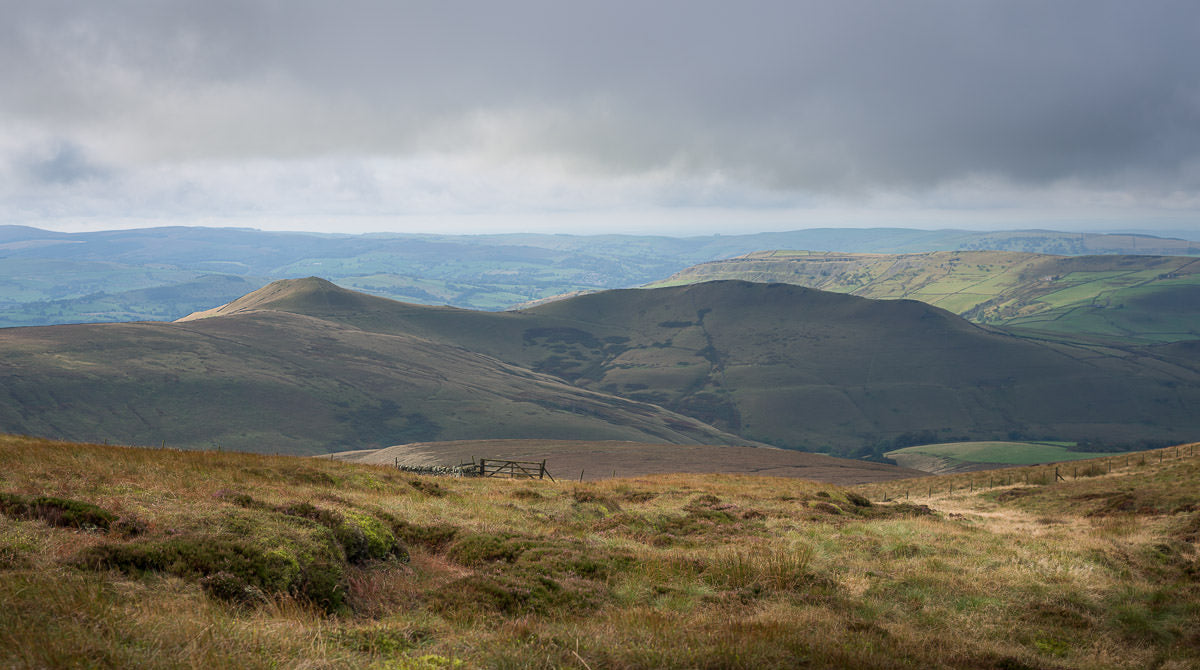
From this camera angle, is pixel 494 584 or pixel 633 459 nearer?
pixel 494 584

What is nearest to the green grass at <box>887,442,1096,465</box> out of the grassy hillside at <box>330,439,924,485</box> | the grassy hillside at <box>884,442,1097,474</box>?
the grassy hillside at <box>884,442,1097,474</box>

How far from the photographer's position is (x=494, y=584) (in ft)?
35.4

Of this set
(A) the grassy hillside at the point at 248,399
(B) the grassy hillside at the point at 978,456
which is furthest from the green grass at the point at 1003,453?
(A) the grassy hillside at the point at 248,399

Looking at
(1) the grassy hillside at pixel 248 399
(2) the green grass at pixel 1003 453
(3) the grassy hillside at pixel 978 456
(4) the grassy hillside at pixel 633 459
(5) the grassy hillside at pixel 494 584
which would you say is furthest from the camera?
(2) the green grass at pixel 1003 453

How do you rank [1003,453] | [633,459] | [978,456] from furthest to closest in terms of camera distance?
[1003,453], [978,456], [633,459]

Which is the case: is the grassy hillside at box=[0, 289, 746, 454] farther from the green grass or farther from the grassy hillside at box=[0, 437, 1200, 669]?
the grassy hillside at box=[0, 437, 1200, 669]

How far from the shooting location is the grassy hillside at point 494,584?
7156 millimetres

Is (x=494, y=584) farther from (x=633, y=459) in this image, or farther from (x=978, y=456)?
(x=978, y=456)

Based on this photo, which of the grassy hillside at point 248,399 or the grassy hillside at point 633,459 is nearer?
the grassy hillside at point 633,459

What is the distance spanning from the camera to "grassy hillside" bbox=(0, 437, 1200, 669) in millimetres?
7156

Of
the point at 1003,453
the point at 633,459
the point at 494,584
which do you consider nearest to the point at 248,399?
the point at 633,459

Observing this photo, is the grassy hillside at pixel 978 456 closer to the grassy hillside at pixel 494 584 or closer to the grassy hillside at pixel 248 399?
the grassy hillside at pixel 248 399

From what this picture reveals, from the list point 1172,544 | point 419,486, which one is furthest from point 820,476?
point 419,486

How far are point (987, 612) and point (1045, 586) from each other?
3078mm
